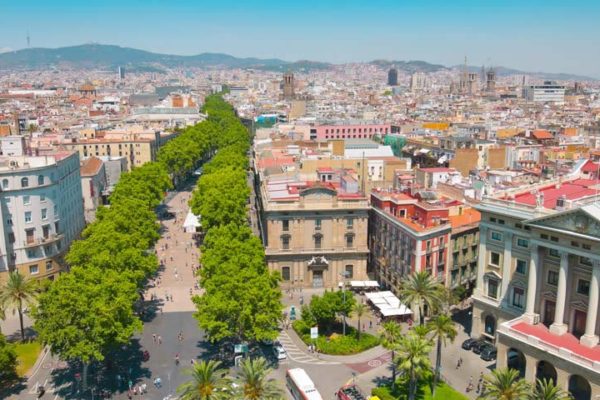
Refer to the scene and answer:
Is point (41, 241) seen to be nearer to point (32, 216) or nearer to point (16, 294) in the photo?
point (32, 216)

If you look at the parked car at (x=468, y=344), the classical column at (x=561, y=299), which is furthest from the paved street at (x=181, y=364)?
the classical column at (x=561, y=299)

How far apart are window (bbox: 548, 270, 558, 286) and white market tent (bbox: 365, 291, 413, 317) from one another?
Answer: 1750 cm

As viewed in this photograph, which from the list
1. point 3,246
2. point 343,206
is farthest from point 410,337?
point 3,246

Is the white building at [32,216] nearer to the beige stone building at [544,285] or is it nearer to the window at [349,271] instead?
the window at [349,271]

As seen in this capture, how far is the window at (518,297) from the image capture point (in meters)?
60.8

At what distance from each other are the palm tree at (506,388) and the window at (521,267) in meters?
18.6

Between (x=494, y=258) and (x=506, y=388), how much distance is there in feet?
74.7

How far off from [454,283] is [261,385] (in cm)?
3664

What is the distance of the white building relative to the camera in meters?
76.2

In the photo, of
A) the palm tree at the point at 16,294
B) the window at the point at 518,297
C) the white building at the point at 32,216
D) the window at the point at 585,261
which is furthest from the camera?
the white building at the point at 32,216

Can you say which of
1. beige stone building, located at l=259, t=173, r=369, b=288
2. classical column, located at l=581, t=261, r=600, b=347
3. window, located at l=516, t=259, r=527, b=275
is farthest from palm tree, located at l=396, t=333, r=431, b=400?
beige stone building, located at l=259, t=173, r=369, b=288

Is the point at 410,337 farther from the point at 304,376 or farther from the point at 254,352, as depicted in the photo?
the point at 254,352

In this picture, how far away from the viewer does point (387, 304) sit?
2822 inches

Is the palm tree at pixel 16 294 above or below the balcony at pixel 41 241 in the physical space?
below
